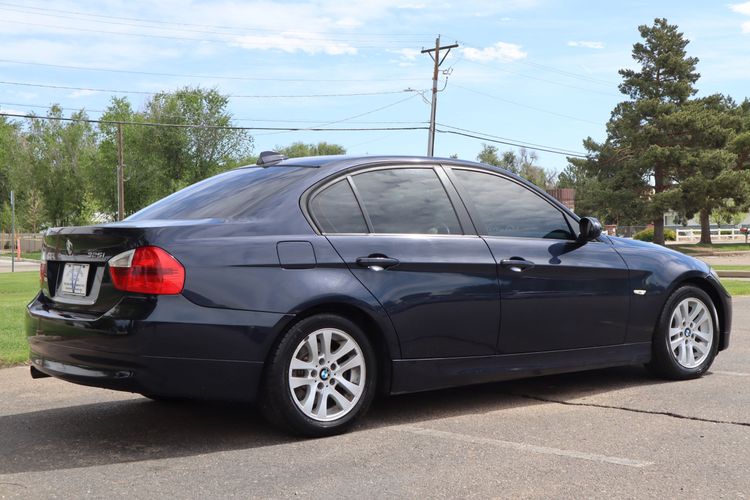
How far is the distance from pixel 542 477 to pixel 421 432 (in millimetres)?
1028

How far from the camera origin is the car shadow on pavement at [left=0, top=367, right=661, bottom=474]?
427 cm

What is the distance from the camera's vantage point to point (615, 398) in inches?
221

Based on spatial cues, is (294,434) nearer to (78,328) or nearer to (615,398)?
(78,328)

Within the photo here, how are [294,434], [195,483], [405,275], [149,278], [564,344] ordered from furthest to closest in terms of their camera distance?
[564,344], [405,275], [294,434], [149,278], [195,483]

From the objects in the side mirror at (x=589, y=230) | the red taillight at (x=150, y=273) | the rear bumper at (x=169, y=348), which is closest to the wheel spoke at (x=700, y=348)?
the side mirror at (x=589, y=230)

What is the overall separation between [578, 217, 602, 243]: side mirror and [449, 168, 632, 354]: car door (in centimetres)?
5

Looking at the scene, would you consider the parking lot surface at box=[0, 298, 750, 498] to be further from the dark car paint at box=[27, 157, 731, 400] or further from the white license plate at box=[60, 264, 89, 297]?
the white license plate at box=[60, 264, 89, 297]

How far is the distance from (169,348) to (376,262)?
1.24 metres

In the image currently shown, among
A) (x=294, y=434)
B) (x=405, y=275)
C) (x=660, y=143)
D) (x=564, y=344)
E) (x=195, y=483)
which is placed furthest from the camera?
(x=660, y=143)

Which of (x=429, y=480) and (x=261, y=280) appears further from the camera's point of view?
(x=261, y=280)

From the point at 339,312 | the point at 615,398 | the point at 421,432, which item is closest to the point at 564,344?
the point at 615,398

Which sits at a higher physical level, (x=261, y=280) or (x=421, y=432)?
(x=261, y=280)

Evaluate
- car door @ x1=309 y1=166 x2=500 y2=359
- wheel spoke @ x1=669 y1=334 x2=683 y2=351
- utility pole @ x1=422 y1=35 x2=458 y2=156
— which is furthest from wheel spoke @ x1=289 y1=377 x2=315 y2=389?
utility pole @ x1=422 y1=35 x2=458 y2=156

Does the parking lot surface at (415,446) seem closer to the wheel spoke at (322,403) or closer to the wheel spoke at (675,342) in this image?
the wheel spoke at (322,403)
